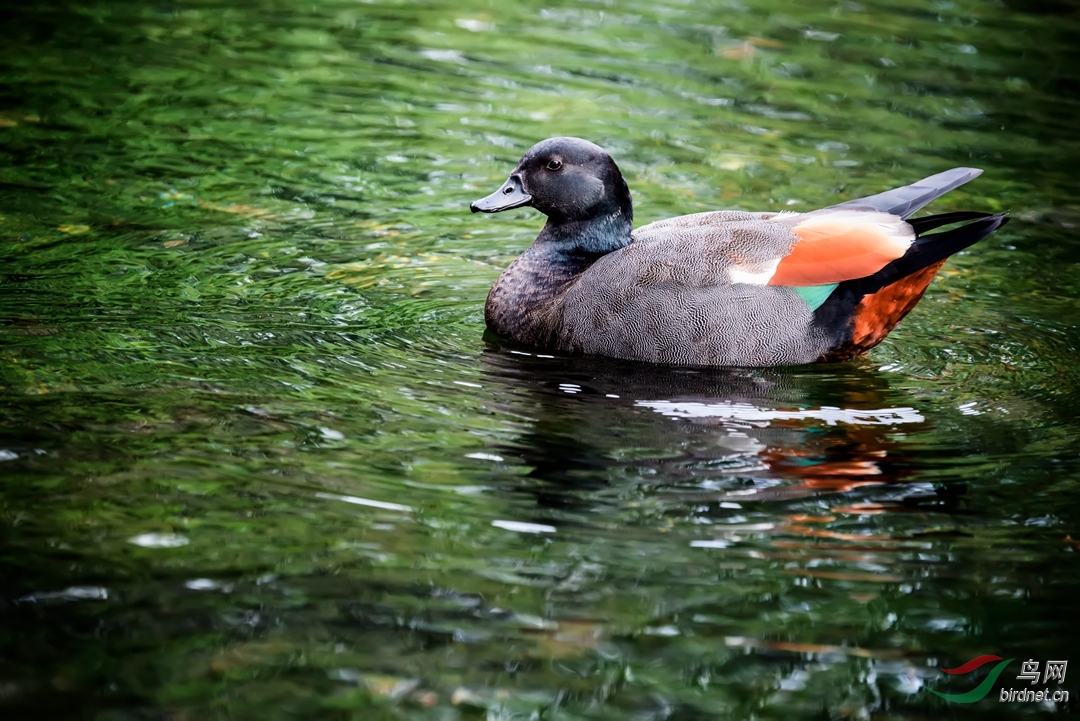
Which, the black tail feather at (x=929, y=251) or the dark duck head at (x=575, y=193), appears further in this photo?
the dark duck head at (x=575, y=193)

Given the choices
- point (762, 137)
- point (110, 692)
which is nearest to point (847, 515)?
point (110, 692)

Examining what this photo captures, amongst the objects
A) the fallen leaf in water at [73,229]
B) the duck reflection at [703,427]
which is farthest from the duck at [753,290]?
the fallen leaf in water at [73,229]

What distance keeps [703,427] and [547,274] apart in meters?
1.67

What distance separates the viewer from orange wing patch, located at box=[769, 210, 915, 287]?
22.4 ft

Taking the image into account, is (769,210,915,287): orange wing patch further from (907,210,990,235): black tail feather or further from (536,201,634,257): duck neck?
(536,201,634,257): duck neck

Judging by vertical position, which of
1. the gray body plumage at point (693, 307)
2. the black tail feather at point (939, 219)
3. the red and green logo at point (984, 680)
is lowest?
the red and green logo at point (984, 680)

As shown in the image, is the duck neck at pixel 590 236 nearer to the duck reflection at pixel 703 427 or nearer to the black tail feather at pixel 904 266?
the duck reflection at pixel 703 427

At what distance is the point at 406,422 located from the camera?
19.2 feet

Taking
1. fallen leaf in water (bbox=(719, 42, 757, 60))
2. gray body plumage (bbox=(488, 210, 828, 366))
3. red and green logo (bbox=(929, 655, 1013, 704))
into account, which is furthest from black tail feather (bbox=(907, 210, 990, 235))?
fallen leaf in water (bbox=(719, 42, 757, 60))

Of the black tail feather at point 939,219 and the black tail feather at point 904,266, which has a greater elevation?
the black tail feather at point 939,219

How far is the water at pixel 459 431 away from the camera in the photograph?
4.18m

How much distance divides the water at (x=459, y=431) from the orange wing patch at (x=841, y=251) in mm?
529

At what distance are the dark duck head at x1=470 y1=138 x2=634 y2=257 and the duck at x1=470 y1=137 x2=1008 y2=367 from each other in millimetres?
240

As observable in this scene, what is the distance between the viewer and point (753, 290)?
6852 millimetres
